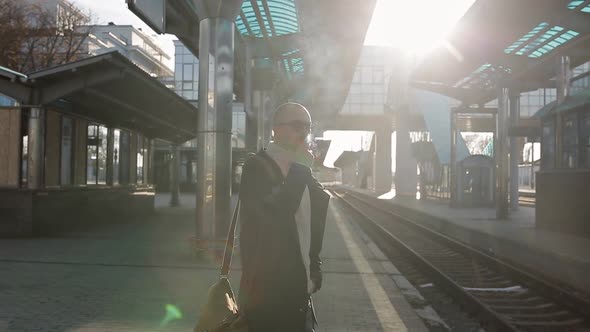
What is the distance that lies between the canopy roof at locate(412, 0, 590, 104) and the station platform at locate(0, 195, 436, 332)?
6.96 m

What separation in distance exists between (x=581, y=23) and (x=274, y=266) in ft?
43.4

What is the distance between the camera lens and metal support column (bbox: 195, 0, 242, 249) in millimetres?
8555

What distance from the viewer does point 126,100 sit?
13125 mm

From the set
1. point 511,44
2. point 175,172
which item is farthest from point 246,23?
point 175,172

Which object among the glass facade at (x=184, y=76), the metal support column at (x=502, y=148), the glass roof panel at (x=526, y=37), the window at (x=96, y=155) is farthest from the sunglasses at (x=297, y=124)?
the glass facade at (x=184, y=76)

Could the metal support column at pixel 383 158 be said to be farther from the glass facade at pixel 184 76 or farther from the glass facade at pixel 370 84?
the glass facade at pixel 184 76

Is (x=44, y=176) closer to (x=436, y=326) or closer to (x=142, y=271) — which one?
(x=142, y=271)

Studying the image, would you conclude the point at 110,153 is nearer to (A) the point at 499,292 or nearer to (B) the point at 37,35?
(A) the point at 499,292

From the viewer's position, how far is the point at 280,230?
2.39 metres

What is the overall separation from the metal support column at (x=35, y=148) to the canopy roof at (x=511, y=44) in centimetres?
1018

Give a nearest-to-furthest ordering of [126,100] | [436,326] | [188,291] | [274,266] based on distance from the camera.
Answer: [274,266] < [436,326] < [188,291] < [126,100]

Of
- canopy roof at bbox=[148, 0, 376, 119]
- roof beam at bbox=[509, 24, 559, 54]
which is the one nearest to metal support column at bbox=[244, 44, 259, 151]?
canopy roof at bbox=[148, 0, 376, 119]

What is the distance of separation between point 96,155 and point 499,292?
962 cm

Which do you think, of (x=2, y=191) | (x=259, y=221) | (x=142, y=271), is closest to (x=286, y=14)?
(x=2, y=191)
